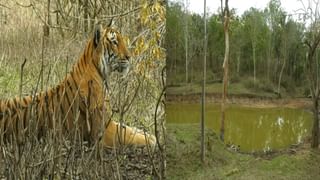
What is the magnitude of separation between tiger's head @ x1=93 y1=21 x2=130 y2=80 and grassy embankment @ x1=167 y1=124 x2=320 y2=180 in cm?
63

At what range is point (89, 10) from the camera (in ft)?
6.37

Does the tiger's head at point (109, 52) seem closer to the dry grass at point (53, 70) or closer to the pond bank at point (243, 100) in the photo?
the dry grass at point (53, 70)

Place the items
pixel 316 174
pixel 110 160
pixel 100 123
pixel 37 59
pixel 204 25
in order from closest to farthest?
pixel 110 160, pixel 100 123, pixel 37 59, pixel 204 25, pixel 316 174

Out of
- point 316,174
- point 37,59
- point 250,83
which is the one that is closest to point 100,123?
point 37,59

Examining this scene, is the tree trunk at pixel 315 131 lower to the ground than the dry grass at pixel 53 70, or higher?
lower

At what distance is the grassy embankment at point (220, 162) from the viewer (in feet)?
8.77

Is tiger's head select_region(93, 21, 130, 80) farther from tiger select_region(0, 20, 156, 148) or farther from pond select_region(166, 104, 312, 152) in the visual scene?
pond select_region(166, 104, 312, 152)

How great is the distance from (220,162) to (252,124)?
1.06ft

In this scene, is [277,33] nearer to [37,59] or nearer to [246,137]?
[246,137]

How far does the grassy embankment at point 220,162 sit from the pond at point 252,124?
63 mm

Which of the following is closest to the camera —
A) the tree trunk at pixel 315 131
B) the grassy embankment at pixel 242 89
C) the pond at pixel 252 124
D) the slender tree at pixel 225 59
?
the grassy embankment at pixel 242 89

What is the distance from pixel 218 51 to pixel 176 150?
22.4 inches

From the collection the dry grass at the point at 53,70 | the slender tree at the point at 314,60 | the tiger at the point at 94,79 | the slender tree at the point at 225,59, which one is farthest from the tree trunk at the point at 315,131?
the tiger at the point at 94,79

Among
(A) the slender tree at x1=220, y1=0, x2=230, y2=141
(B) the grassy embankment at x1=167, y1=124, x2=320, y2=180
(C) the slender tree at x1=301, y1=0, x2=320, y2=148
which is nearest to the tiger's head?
(B) the grassy embankment at x1=167, y1=124, x2=320, y2=180
